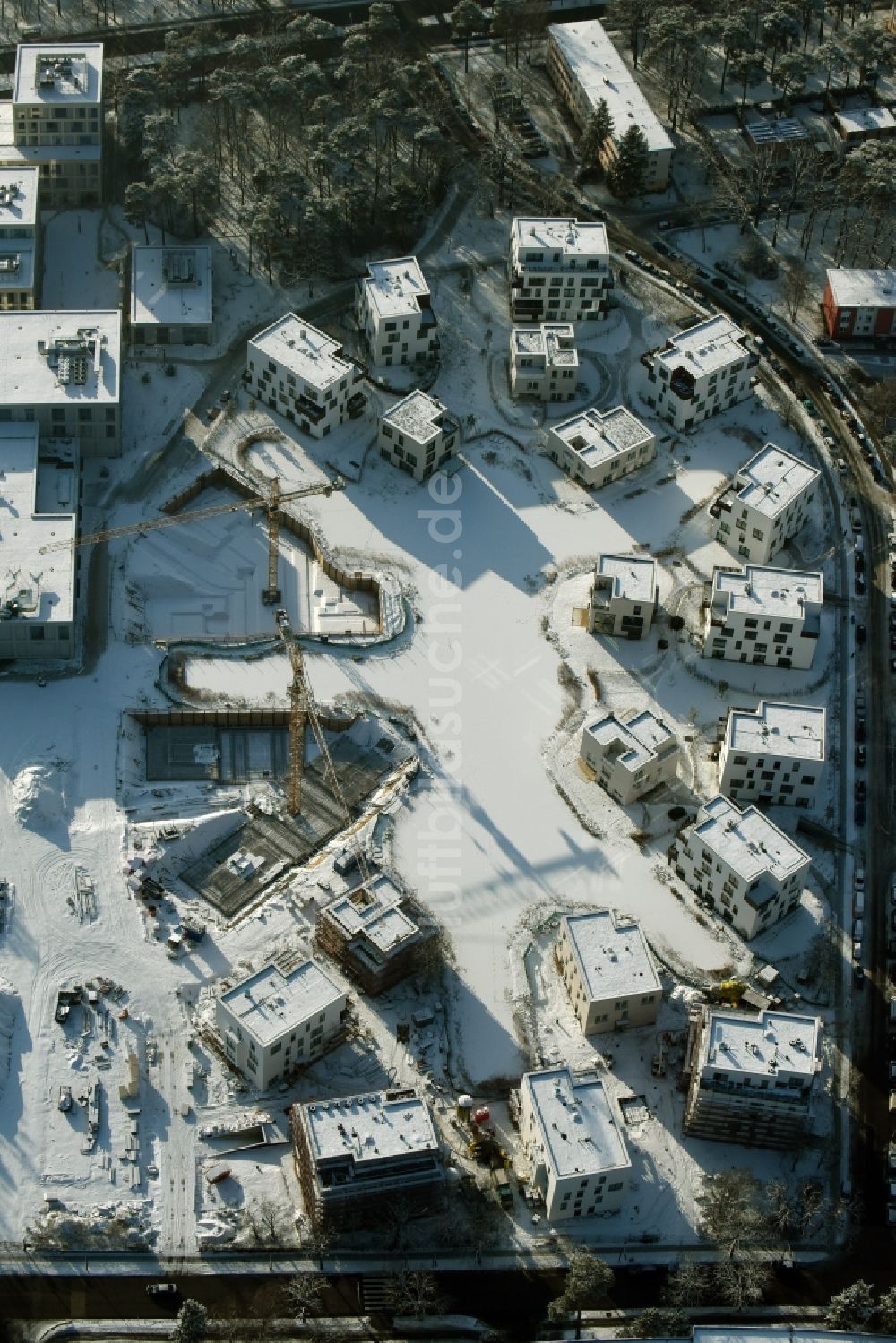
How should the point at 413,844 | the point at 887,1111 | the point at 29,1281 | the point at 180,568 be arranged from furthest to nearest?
the point at 180,568, the point at 413,844, the point at 887,1111, the point at 29,1281

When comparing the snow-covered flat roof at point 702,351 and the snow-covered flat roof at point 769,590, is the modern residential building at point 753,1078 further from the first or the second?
the snow-covered flat roof at point 702,351

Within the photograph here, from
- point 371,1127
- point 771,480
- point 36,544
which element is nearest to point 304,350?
point 36,544

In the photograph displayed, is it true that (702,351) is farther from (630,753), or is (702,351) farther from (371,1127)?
(371,1127)

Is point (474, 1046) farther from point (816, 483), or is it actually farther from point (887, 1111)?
point (816, 483)

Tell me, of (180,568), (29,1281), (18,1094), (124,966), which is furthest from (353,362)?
(29,1281)

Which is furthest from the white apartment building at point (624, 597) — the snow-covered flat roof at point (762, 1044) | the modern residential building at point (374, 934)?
the snow-covered flat roof at point (762, 1044)

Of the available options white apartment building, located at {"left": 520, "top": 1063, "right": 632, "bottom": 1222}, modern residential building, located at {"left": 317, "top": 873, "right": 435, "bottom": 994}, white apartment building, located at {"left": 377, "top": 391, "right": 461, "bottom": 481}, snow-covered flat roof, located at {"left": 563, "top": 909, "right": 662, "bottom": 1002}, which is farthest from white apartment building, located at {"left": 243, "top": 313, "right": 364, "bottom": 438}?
white apartment building, located at {"left": 520, "top": 1063, "right": 632, "bottom": 1222}

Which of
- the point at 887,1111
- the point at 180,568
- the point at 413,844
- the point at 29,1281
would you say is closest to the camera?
the point at 29,1281
